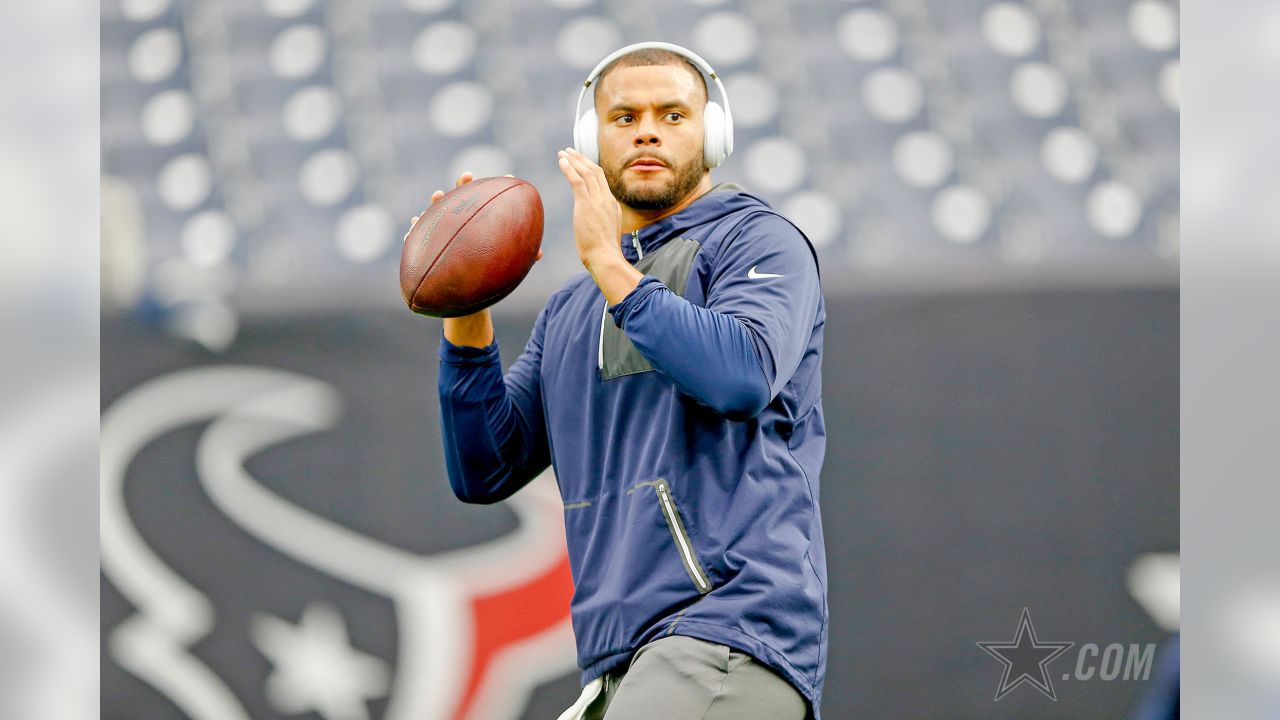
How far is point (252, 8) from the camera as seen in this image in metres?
3.06

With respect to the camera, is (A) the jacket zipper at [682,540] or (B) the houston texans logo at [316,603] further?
(B) the houston texans logo at [316,603]

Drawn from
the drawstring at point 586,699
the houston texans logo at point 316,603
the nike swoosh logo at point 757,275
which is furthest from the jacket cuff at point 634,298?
the houston texans logo at point 316,603

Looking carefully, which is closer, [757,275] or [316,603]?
[757,275]

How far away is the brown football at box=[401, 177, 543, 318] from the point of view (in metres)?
1.73

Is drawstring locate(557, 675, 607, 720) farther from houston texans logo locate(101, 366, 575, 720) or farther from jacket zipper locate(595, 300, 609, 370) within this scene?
houston texans logo locate(101, 366, 575, 720)

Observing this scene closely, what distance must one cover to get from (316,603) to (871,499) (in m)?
1.35

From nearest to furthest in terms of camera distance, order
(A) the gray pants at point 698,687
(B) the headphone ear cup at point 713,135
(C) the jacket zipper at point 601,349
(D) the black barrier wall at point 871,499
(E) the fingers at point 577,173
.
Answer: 1. (A) the gray pants at point 698,687
2. (E) the fingers at point 577,173
3. (C) the jacket zipper at point 601,349
4. (B) the headphone ear cup at point 713,135
5. (D) the black barrier wall at point 871,499

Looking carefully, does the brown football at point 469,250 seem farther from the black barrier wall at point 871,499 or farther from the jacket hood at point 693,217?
the black barrier wall at point 871,499

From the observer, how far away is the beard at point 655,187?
176 centimetres

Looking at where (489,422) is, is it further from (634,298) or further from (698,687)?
(698,687)

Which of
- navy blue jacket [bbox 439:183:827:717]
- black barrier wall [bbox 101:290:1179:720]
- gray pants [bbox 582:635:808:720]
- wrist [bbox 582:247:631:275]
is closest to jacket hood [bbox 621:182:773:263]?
navy blue jacket [bbox 439:183:827:717]

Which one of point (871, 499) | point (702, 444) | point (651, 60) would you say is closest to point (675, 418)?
point (702, 444)

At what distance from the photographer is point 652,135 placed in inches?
69.6
